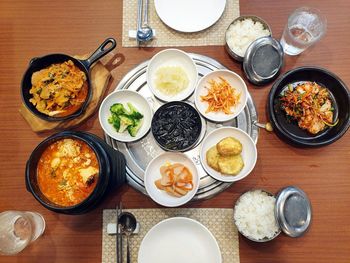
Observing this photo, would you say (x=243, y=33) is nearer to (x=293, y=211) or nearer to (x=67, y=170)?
(x=293, y=211)

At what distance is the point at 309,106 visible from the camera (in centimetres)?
178

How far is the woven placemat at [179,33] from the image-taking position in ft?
6.56

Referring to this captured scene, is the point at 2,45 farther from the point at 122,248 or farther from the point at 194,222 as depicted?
the point at 194,222

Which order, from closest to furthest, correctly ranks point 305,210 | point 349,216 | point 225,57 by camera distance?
point 305,210, point 349,216, point 225,57

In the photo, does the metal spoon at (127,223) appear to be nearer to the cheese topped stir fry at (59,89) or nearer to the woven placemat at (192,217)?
the woven placemat at (192,217)

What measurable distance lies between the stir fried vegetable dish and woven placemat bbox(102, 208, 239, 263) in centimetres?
65

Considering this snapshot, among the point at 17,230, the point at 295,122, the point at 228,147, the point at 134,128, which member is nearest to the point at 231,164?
the point at 228,147

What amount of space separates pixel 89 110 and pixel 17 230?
75 cm

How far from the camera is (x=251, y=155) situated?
178 cm

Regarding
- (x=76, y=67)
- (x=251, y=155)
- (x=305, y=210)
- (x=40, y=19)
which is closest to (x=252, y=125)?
(x=251, y=155)

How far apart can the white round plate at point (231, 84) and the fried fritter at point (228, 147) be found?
0.48 ft

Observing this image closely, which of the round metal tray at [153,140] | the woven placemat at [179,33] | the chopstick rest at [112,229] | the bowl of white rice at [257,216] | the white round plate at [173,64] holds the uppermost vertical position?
the woven placemat at [179,33]

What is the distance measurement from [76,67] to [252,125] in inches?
42.1

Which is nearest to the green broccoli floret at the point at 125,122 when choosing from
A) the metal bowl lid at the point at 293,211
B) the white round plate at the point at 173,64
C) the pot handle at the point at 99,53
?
the white round plate at the point at 173,64
